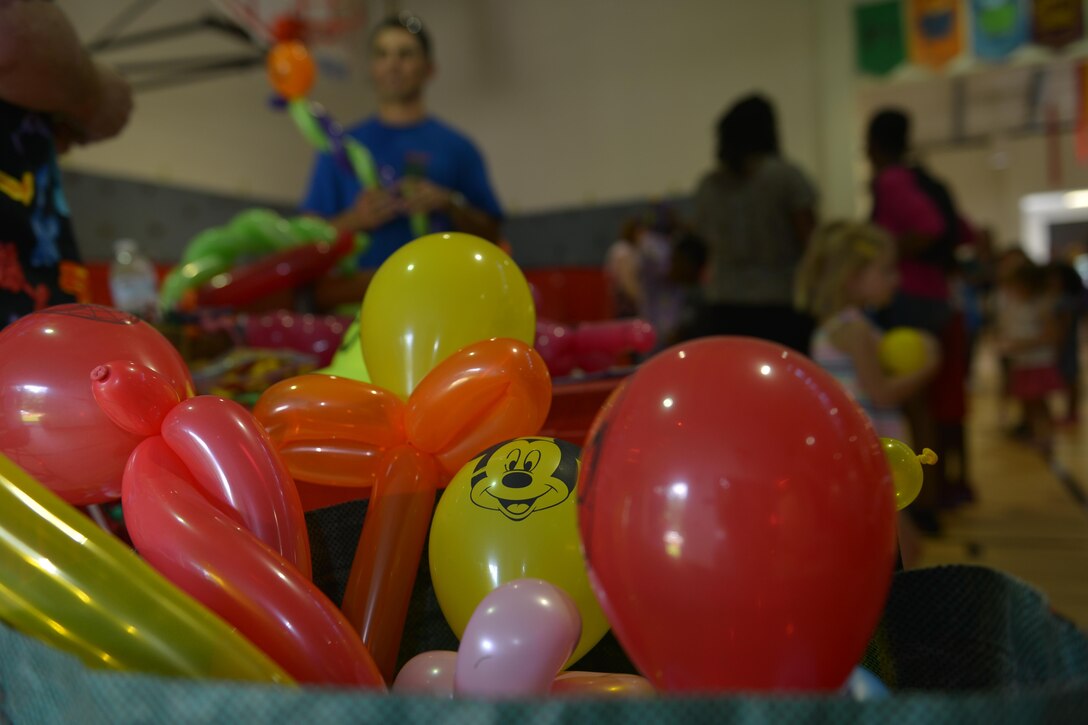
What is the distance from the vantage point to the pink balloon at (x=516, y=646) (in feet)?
1.28

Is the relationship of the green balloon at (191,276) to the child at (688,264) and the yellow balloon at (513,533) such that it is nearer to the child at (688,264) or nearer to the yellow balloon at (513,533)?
the yellow balloon at (513,533)

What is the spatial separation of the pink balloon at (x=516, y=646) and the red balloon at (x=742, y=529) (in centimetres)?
3

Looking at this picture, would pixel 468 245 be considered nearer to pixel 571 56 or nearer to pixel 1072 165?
pixel 571 56

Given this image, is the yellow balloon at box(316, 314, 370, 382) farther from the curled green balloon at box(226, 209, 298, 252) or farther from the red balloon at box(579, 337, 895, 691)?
the curled green balloon at box(226, 209, 298, 252)

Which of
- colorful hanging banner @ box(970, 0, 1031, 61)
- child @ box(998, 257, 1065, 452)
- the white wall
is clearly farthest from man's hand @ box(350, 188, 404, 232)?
colorful hanging banner @ box(970, 0, 1031, 61)

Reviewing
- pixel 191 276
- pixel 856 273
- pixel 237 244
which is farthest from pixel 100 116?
pixel 856 273

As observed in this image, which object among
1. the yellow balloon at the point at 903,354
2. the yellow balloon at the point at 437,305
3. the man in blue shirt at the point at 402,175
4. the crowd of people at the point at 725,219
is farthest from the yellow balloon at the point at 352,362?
the yellow balloon at the point at 903,354

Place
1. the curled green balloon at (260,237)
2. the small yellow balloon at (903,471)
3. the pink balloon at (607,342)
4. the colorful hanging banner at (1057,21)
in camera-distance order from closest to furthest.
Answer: the small yellow balloon at (903,471), the pink balloon at (607,342), the curled green balloon at (260,237), the colorful hanging banner at (1057,21)

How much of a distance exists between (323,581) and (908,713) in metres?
0.39

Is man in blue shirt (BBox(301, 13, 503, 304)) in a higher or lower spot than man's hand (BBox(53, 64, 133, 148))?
lower

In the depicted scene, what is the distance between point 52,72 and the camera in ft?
2.81

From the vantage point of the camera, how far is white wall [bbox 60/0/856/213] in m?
4.54

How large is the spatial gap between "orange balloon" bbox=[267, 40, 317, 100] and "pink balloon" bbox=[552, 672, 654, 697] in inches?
68.4

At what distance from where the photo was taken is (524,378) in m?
0.56
